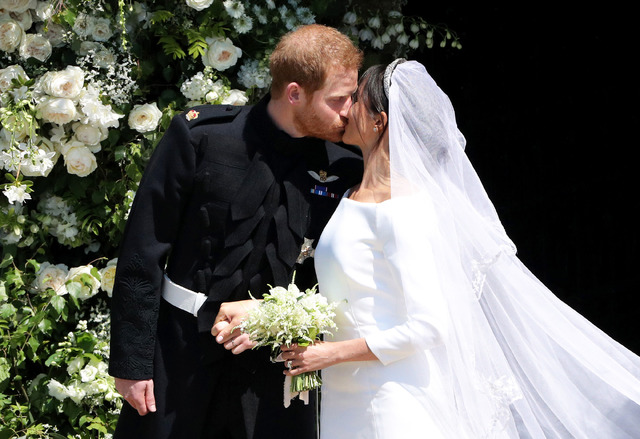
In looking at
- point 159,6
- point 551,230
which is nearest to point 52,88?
point 159,6

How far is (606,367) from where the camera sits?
2.54 meters

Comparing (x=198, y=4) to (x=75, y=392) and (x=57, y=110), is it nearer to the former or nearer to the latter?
(x=57, y=110)

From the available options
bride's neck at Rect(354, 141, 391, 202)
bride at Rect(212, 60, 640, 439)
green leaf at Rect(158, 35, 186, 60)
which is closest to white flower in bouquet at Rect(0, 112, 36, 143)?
green leaf at Rect(158, 35, 186, 60)

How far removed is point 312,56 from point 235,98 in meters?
0.99

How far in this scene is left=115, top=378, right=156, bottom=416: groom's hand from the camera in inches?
112

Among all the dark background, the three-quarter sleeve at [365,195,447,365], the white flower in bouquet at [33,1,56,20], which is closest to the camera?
the three-quarter sleeve at [365,195,447,365]

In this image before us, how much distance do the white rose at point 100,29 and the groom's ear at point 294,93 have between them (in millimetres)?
1215

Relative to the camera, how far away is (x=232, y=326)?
8.80ft

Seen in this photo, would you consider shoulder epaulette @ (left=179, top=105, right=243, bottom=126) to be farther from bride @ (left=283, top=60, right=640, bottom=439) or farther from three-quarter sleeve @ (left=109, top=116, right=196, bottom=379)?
bride @ (left=283, top=60, right=640, bottom=439)

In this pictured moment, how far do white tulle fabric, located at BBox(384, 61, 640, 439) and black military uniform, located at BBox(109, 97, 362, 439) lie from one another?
0.48m

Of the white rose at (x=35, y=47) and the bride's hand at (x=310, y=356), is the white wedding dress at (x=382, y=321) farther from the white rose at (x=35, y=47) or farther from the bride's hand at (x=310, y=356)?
the white rose at (x=35, y=47)

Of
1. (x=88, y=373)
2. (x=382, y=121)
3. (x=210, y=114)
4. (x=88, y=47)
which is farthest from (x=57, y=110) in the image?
(x=382, y=121)

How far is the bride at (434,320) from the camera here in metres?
2.46

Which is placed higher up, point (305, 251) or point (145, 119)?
point (305, 251)
